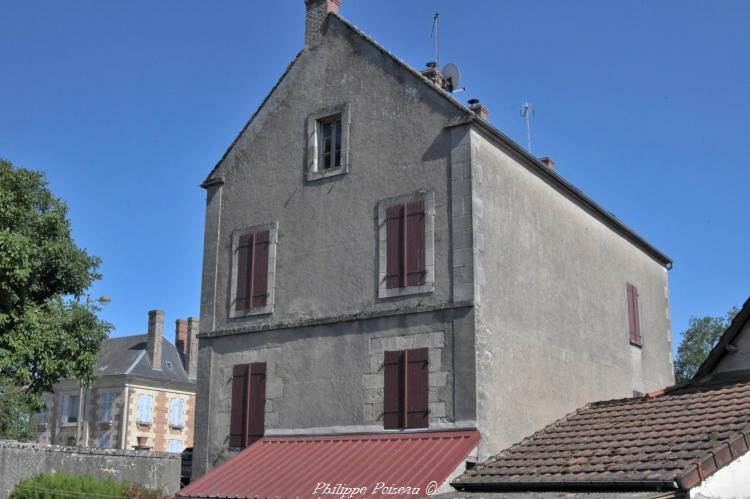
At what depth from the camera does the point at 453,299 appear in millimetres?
13625

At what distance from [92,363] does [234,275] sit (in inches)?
245

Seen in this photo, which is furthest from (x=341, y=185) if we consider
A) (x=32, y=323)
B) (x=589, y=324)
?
(x=32, y=323)

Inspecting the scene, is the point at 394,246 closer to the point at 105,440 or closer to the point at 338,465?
the point at 338,465

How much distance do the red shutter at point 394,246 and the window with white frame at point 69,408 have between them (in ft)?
104

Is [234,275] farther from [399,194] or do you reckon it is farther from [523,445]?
[523,445]

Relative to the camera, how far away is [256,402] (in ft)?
51.0

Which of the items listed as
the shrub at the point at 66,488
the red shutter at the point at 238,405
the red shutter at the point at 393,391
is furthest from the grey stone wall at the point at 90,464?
the red shutter at the point at 393,391

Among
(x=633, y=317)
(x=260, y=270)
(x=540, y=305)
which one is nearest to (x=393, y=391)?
(x=540, y=305)

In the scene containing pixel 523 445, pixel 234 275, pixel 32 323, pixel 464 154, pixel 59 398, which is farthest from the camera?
pixel 59 398

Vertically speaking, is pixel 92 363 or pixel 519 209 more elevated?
pixel 519 209

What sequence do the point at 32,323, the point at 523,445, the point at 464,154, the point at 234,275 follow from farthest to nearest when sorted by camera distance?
the point at 32,323 → the point at 234,275 → the point at 464,154 → the point at 523,445

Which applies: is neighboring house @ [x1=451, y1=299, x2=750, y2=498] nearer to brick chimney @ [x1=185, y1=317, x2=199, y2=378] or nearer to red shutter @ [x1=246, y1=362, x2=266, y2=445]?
red shutter @ [x1=246, y1=362, x2=266, y2=445]

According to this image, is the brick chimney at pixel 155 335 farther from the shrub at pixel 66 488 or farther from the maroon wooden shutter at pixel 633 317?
the maroon wooden shutter at pixel 633 317

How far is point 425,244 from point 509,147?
2409mm
